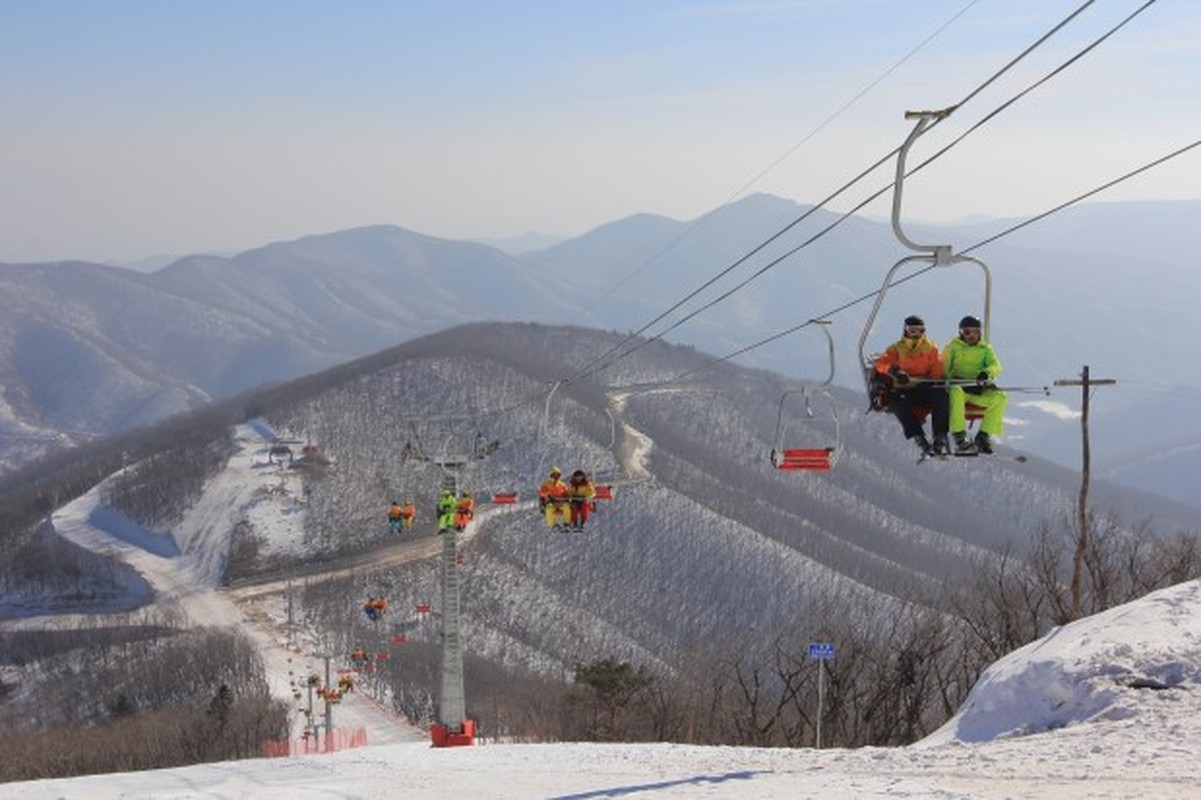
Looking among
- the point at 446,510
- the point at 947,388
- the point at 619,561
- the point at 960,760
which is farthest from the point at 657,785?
the point at 619,561

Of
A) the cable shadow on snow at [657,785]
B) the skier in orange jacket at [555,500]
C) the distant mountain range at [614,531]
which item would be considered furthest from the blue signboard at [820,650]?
the distant mountain range at [614,531]

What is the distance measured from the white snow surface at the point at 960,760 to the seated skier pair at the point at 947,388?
381cm

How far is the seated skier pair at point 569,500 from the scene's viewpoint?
2916cm

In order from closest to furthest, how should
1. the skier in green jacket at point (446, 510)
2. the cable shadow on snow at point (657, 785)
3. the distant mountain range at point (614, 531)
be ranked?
the cable shadow on snow at point (657, 785) → the skier in green jacket at point (446, 510) → the distant mountain range at point (614, 531)

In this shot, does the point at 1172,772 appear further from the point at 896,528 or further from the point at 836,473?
the point at 836,473

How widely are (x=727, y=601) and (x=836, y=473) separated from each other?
74217 millimetres

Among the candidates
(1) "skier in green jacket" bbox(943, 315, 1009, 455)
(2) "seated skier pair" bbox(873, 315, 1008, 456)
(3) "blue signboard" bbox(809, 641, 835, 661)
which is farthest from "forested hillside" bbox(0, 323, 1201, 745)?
(1) "skier in green jacket" bbox(943, 315, 1009, 455)

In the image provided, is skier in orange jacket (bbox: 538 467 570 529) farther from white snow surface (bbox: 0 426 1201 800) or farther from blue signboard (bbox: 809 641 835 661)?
blue signboard (bbox: 809 641 835 661)

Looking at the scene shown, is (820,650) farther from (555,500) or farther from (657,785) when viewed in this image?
(657,785)

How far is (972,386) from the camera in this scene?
16203mm

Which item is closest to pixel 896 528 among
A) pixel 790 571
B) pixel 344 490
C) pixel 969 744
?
pixel 790 571

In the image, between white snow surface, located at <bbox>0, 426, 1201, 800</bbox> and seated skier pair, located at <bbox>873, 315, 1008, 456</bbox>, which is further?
seated skier pair, located at <bbox>873, 315, 1008, 456</bbox>

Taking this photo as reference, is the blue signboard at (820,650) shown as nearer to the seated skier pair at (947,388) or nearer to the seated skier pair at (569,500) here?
the seated skier pair at (569,500)

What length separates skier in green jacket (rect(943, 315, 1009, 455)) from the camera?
16.1m
